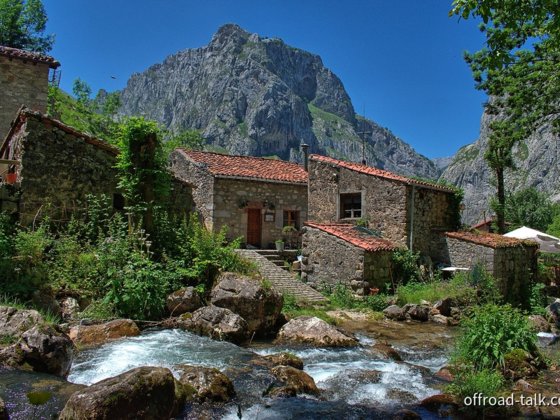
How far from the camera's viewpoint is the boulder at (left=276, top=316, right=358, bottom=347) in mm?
10008

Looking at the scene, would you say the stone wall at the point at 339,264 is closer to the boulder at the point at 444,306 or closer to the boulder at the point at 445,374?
the boulder at the point at 444,306

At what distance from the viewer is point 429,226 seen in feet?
59.7

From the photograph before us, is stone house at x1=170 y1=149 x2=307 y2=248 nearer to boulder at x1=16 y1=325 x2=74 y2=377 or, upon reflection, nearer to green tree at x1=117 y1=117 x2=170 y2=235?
green tree at x1=117 y1=117 x2=170 y2=235

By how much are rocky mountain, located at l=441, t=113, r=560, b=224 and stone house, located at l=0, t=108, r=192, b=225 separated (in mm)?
59613

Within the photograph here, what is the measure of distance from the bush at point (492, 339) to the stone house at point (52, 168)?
11.0m

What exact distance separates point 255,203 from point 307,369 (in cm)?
1327

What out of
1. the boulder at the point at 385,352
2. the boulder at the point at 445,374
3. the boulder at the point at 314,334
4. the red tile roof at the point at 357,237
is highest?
the red tile roof at the point at 357,237

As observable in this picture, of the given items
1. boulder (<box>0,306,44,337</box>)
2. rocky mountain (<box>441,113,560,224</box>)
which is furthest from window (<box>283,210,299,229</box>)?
rocky mountain (<box>441,113,560,224</box>)

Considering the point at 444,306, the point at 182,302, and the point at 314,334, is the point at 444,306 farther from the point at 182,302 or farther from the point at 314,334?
the point at 182,302

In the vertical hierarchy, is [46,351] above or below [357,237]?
below

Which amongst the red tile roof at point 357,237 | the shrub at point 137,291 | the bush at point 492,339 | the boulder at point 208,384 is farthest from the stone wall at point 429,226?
the boulder at point 208,384

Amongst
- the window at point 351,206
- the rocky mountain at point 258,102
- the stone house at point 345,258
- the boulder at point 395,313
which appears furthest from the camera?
the rocky mountain at point 258,102

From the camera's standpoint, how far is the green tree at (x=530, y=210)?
160 feet

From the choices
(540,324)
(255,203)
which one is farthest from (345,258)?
(255,203)
